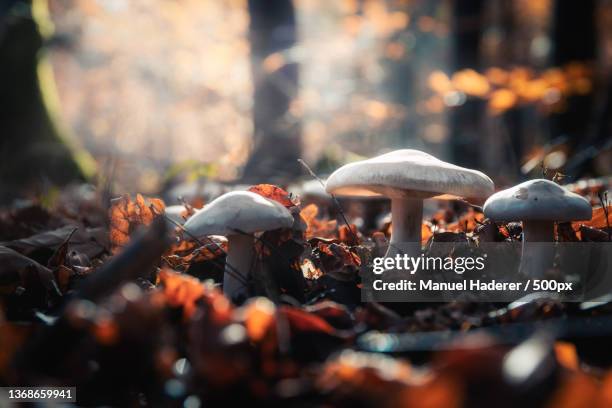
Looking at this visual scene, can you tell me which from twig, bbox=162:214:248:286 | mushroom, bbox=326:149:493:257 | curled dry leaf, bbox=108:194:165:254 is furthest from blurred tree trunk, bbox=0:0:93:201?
mushroom, bbox=326:149:493:257

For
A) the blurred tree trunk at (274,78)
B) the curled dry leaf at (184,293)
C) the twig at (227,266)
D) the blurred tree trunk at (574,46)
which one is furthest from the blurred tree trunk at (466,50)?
the curled dry leaf at (184,293)

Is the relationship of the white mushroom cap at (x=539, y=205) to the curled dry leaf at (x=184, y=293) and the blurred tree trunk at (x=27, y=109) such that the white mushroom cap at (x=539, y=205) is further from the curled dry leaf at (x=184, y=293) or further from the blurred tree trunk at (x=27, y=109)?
the blurred tree trunk at (x=27, y=109)

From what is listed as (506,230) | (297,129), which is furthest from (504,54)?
(506,230)

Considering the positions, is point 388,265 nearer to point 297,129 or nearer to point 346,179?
point 346,179

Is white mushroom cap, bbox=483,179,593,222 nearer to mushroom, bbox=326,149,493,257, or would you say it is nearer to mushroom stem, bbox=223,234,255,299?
mushroom, bbox=326,149,493,257

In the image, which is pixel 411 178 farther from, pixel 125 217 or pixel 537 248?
pixel 125 217

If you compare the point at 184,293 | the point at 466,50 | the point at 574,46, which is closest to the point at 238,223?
the point at 184,293
